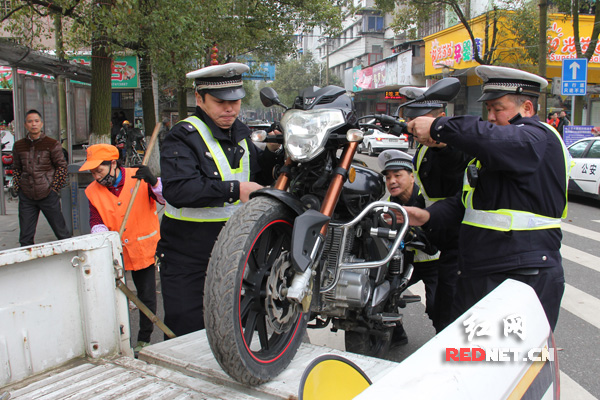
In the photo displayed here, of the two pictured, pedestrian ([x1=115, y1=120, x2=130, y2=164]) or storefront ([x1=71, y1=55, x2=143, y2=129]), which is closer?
storefront ([x1=71, y1=55, x2=143, y2=129])

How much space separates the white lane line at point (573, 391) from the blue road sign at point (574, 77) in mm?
12911

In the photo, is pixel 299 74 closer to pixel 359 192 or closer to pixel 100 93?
pixel 100 93

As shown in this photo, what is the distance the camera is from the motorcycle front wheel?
6.50 feet

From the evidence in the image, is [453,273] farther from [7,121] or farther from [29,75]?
[7,121]

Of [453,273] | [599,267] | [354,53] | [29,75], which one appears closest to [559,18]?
[599,267]

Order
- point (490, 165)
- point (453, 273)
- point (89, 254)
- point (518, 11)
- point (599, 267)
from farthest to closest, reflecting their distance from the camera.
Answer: point (518, 11)
point (599, 267)
point (453, 273)
point (490, 165)
point (89, 254)

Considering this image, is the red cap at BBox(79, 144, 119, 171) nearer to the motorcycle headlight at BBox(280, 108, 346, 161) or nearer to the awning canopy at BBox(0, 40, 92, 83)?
the motorcycle headlight at BBox(280, 108, 346, 161)

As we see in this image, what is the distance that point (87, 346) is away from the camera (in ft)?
7.45

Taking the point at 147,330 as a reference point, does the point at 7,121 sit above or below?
above

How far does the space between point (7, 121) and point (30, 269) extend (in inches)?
689

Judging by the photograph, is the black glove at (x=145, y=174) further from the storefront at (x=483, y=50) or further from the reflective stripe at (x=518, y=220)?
the storefront at (x=483, y=50)

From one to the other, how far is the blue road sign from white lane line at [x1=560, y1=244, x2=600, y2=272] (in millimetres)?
8686

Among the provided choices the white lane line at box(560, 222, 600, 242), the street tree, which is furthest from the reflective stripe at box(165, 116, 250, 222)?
the street tree

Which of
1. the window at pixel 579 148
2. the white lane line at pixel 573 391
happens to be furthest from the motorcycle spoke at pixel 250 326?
the window at pixel 579 148
